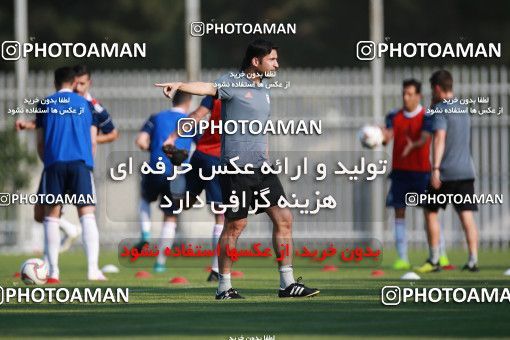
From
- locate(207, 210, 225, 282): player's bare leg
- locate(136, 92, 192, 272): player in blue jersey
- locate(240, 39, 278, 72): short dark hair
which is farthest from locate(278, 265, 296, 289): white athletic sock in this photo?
locate(136, 92, 192, 272): player in blue jersey

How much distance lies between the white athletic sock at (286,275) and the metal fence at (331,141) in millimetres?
11577

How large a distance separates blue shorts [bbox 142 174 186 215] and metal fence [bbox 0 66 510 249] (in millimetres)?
5014

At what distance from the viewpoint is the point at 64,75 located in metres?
14.2

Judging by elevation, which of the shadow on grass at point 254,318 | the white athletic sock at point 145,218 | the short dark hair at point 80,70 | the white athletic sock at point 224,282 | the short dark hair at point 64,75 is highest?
the short dark hair at point 80,70

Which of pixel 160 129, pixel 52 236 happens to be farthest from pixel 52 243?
pixel 160 129

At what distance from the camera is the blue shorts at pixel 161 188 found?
15883 millimetres

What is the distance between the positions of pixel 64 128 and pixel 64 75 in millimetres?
521

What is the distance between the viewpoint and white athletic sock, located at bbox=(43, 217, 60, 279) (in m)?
14.1

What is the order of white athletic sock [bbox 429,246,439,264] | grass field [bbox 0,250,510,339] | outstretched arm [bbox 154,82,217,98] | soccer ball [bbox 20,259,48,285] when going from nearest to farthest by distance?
grass field [bbox 0,250,510,339], outstretched arm [bbox 154,82,217,98], soccer ball [bbox 20,259,48,285], white athletic sock [bbox 429,246,439,264]

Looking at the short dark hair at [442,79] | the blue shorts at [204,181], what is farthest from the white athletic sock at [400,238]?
the blue shorts at [204,181]

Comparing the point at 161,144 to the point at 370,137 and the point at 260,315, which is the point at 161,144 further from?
the point at 260,315

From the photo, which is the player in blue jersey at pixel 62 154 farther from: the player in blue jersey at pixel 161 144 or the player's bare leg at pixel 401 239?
the player's bare leg at pixel 401 239

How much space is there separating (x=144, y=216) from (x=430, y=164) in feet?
12.5

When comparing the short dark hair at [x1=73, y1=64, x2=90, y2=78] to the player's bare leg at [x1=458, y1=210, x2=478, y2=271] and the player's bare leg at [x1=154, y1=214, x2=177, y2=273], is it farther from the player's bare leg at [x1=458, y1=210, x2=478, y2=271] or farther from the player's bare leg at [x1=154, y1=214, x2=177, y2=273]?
the player's bare leg at [x1=458, y1=210, x2=478, y2=271]
